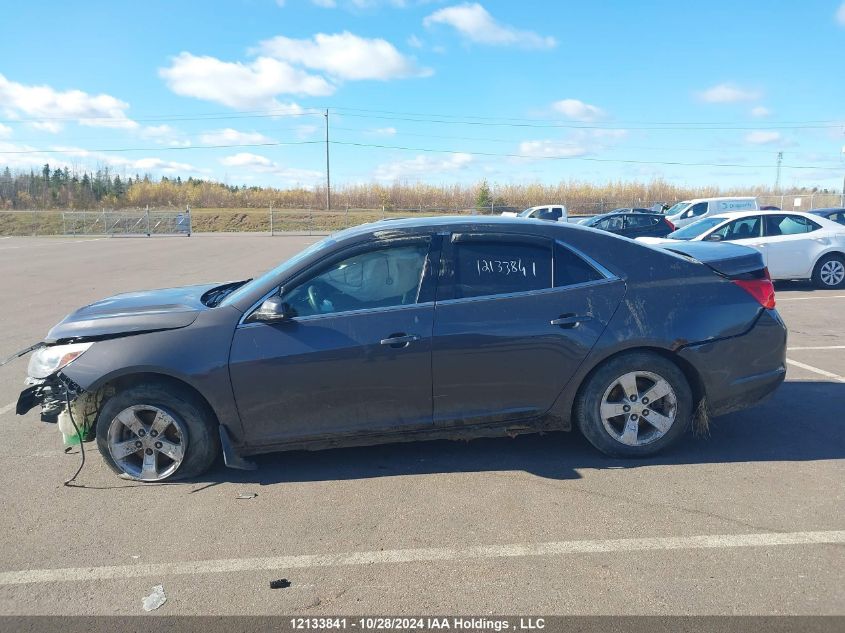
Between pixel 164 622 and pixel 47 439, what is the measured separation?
2.89m

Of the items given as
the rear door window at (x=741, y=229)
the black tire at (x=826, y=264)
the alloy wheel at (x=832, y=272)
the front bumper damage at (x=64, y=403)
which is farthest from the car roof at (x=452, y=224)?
the alloy wheel at (x=832, y=272)

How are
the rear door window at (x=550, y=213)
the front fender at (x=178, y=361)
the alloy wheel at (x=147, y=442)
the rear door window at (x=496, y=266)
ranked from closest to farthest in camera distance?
the front fender at (x=178, y=361), the alloy wheel at (x=147, y=442), the rear door window at (x=496, y=266), the rear door window at (x=550, y=213)

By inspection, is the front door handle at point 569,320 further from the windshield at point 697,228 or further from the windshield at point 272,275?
the windshield at point 697,228

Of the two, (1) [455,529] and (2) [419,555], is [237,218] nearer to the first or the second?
(1) [455,529]

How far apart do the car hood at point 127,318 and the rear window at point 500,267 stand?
1.81m

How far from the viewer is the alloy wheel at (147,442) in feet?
13.6

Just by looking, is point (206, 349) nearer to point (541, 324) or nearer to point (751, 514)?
point (541, 324)

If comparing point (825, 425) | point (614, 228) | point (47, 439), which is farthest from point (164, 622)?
point (614, 228)

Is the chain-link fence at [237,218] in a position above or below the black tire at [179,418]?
above

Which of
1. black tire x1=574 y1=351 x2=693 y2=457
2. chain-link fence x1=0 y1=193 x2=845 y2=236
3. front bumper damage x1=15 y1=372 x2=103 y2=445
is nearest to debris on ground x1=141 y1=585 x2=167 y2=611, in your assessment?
front bumper damage x1=15 y1=372 x2=103 y2=445

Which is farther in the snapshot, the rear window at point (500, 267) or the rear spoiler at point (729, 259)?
the rear spoiler at point (729, 259)

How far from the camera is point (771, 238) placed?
39.8 ft

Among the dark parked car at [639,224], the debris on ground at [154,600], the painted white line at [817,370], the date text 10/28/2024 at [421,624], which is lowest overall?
the debris on ground at [154,600]

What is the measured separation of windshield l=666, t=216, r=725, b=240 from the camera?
1264 cm
